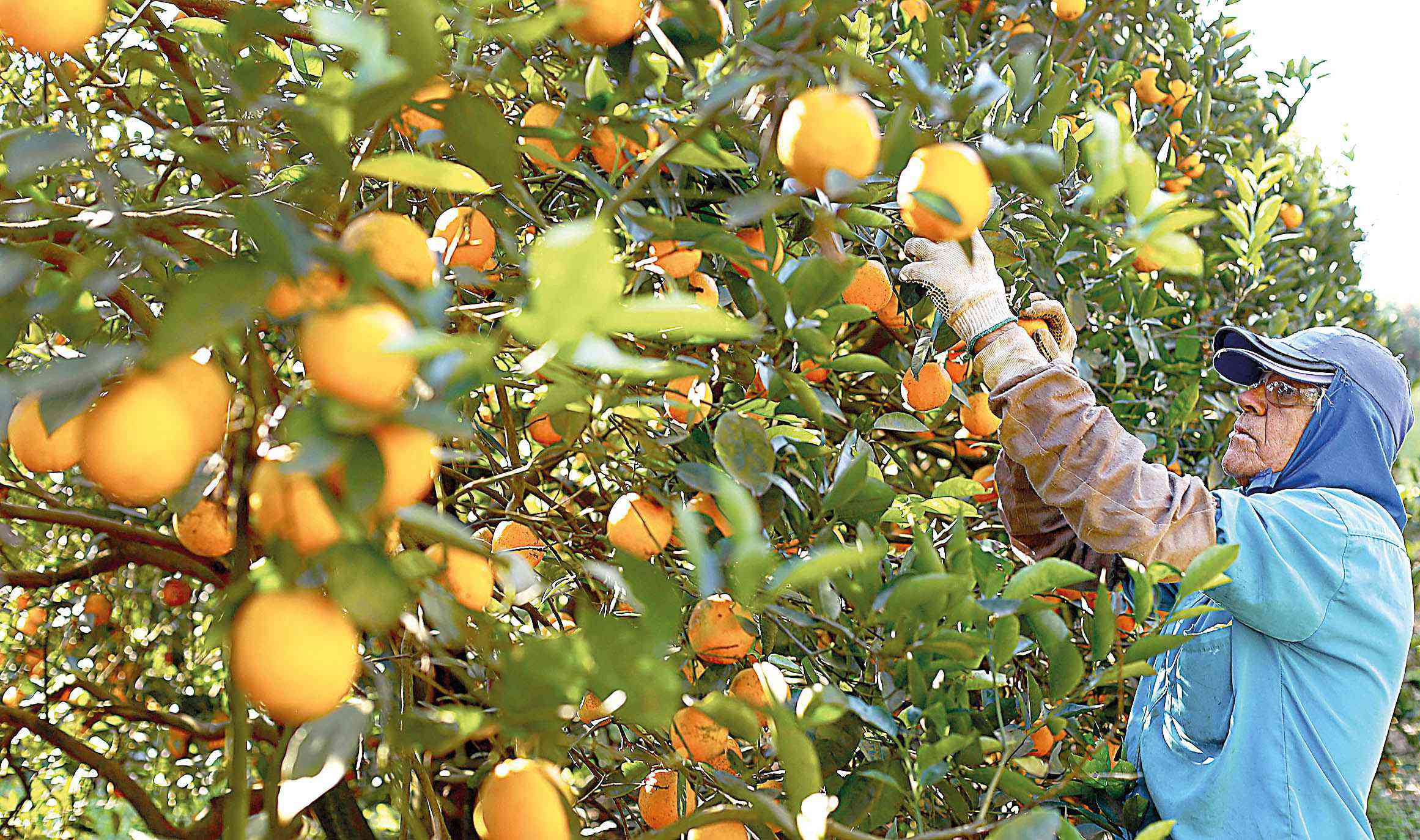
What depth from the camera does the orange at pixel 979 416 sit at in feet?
5.67

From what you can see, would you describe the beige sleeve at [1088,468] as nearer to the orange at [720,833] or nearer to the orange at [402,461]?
the orange at [720,833]

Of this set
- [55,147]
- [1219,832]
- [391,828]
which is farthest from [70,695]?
[1219,832]

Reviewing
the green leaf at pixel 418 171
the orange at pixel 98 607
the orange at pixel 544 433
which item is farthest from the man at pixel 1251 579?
the orange at pixel 98 607

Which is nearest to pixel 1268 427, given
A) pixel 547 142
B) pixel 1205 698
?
pixel 1205 698

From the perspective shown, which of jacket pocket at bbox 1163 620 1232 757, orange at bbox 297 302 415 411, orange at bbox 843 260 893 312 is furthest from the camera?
jacket pocket at bbox 1163 620 1232 757

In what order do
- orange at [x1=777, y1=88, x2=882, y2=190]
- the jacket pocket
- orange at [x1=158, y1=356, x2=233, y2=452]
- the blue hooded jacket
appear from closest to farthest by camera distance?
orange at [x1=158, y1=356, x2=233, y2=452] → orange at [x1=777, y1=88, x2=882, y2=190] → the blue hooded jacket → the jacket pocket

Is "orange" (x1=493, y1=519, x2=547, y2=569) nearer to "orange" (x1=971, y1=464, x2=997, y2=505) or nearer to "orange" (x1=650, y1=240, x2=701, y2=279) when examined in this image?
"orange" (x1=650, y1=240, x2=701, y2=279)

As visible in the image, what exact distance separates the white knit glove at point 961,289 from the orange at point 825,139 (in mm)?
681

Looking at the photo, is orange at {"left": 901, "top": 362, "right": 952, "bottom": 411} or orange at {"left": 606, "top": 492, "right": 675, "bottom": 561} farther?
orange at {"left": 901, "top": 362, "right": 952, "bottom": 411}

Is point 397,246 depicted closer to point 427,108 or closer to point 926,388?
point 427,108

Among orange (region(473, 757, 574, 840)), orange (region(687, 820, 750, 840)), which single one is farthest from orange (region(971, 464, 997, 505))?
orange (region(473, 757, 574, 840))

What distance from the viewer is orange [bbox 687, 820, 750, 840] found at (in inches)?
38.3

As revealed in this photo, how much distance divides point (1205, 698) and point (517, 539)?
0.99 m

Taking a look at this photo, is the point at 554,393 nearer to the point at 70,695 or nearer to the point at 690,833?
the point at 690,833
